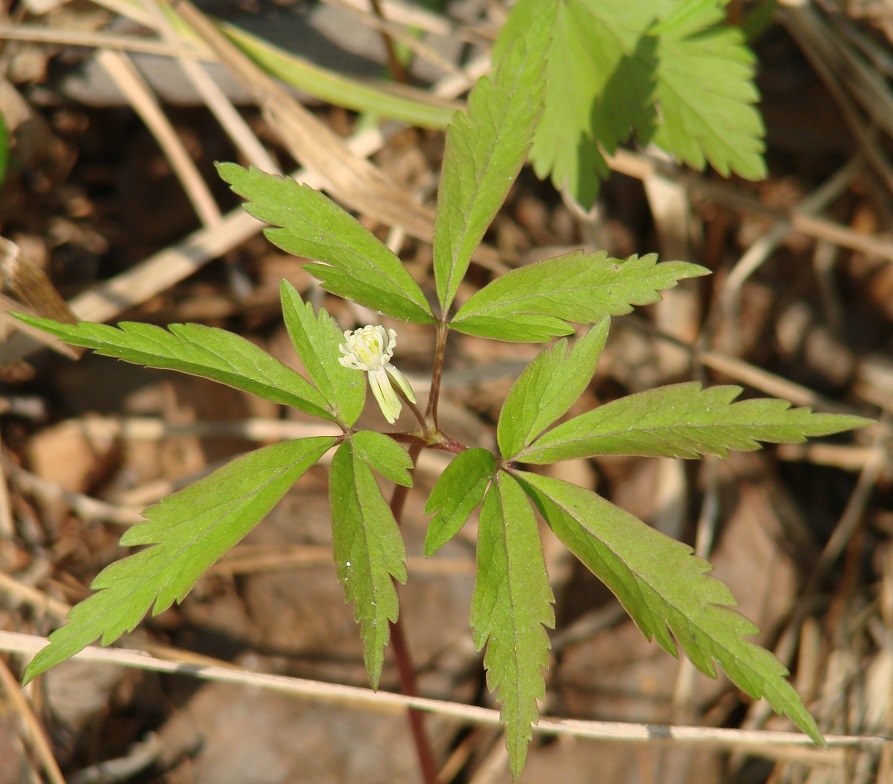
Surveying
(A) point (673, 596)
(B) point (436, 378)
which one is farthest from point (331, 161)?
(A) point (673, 596)

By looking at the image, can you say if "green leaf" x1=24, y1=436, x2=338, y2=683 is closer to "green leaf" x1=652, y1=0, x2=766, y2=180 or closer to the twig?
the twig

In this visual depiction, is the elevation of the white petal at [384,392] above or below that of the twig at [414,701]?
above

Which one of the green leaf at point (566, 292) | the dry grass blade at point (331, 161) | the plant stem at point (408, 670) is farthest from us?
the dry grass blade at point (331, 161)

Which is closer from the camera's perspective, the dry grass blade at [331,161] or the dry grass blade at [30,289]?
the dry grass blade at [30,289]

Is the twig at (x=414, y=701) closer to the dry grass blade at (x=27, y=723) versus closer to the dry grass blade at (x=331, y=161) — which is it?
the dry grass blade at (x=27, y=723)

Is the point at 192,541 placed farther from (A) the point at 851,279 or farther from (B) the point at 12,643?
(A) the point at 851,279

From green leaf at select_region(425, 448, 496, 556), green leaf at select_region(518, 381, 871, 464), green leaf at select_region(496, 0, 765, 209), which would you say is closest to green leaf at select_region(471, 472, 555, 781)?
green leaf at select_region(425, 448, 496, 556)

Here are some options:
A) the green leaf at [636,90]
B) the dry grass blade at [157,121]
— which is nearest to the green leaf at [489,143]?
the green leaf at [636,90]

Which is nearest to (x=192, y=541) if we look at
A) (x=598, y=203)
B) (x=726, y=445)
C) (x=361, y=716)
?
(x=726, y=445)
